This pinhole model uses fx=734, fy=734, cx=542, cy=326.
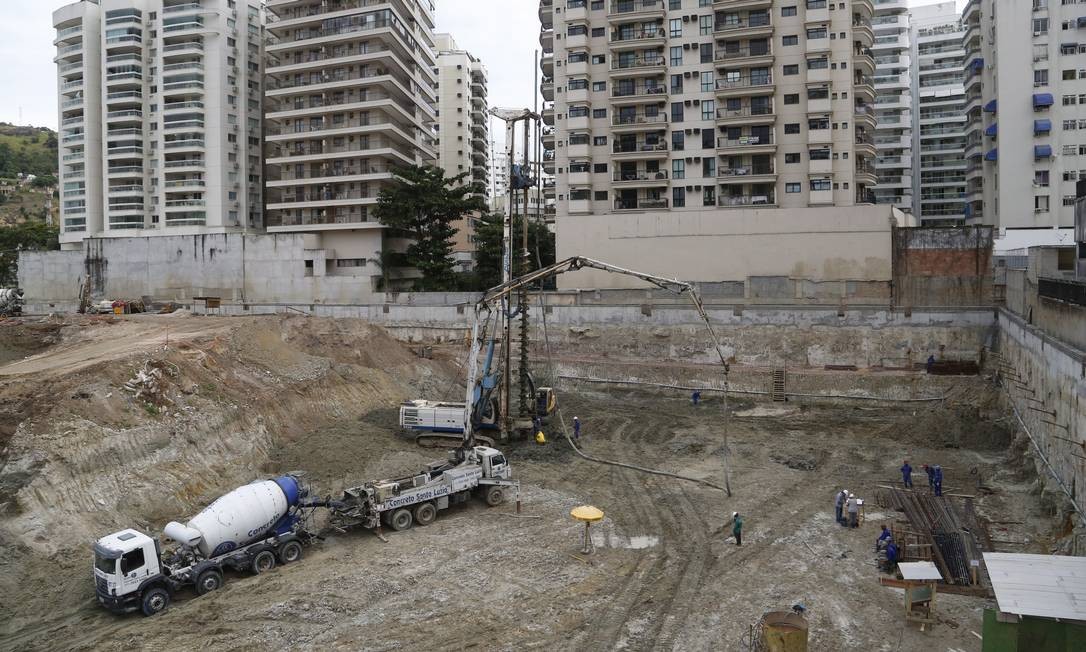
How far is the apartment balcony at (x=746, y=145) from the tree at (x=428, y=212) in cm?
2051

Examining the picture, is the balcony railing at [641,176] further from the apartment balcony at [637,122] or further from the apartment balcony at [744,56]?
the apartment balcony at [744,56]

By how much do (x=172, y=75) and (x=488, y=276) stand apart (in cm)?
3560

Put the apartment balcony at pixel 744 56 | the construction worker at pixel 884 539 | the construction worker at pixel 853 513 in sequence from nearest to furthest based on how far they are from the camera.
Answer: the construction worker at pixel 884 539
the construction worker at pixel 853 513
the apartment balcony at pixel 744 56

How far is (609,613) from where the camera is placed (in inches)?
674

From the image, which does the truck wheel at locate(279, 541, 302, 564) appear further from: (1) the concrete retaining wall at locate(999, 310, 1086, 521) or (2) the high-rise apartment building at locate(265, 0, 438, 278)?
(2) the high-rise apartment building at locate(265, 0, 438, 278)

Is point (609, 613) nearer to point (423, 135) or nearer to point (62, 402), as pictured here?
point (62, 402)

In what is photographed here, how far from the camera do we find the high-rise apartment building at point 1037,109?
61.6 m

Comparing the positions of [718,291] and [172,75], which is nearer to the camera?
[718,291]

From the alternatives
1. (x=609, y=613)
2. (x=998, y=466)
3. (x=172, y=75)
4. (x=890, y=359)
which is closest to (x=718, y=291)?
(x=890, y=359)

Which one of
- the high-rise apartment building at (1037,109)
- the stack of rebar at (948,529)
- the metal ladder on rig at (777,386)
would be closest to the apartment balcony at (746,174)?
the metal ladder on rig at (777,386)

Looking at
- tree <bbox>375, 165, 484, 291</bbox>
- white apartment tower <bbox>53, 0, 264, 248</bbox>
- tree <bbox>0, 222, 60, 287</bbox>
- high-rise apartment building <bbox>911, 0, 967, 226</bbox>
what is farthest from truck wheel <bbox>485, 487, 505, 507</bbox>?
high-rise apartment building <bbox>911, 0, 967, 226</bbox>

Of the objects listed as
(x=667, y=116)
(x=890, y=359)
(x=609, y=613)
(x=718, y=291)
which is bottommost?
(x=609, y=613)

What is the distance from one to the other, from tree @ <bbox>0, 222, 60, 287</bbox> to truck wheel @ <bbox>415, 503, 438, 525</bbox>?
245 ft

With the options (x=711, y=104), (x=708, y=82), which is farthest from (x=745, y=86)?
(x=708, y=82)
